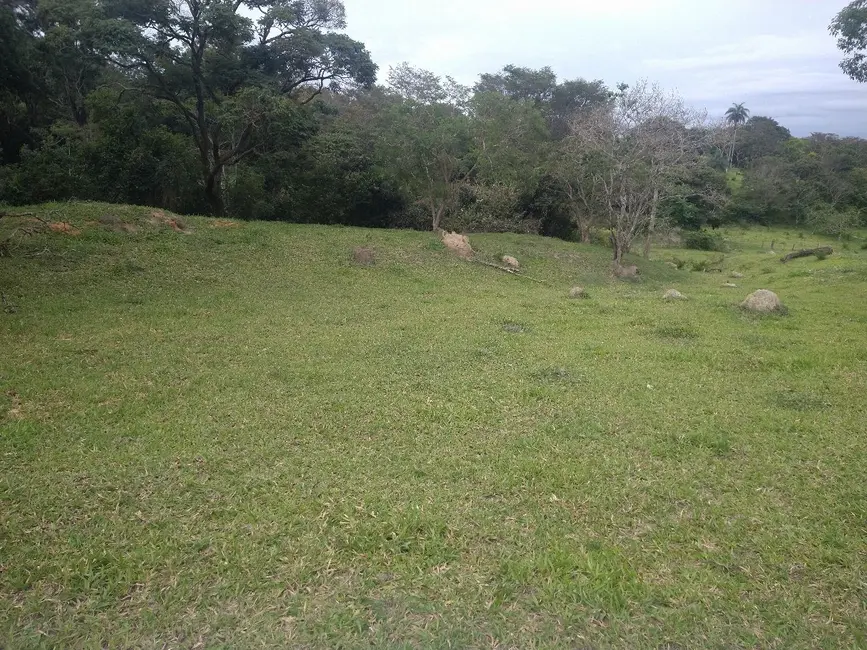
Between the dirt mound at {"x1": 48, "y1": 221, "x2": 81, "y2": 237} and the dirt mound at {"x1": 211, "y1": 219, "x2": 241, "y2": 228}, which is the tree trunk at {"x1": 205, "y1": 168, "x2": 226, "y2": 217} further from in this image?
the dirt mound at {"x1": 48, "y1": 221, "x2": 81, "y2": 237}

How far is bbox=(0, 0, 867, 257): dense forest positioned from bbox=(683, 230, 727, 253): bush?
6.64m

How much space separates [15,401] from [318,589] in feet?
13.0

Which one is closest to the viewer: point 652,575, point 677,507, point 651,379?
point 652,575

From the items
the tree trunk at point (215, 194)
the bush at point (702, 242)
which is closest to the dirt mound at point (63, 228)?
the tree trunk at point (215, 194)

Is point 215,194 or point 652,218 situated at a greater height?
point 215,194

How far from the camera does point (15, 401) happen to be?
5402mm

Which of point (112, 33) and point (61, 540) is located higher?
point (112, 33)

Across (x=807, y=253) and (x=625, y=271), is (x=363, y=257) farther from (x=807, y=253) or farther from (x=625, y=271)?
(x=807, y=253)

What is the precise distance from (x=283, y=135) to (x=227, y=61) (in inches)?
112

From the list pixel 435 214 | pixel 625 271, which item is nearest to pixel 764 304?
pixel 625 271

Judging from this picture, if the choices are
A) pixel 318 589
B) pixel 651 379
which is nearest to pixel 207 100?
pixel 651 379

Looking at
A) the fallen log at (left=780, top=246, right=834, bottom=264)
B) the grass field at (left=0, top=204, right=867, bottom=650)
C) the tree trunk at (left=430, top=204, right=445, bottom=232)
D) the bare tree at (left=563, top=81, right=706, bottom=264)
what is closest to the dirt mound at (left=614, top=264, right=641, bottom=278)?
the bare tree at (left=563, top=81, right=706, bottom=264)

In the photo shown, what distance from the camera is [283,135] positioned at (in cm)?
1758

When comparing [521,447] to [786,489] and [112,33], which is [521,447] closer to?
[786,489]
